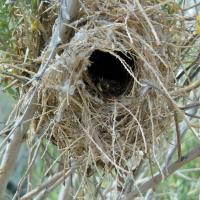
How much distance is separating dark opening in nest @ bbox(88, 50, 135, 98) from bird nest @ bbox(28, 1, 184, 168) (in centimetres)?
8

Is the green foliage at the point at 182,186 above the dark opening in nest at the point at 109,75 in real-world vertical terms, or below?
below

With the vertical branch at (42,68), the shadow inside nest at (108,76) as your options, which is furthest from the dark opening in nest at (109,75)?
the vertical branch at (42,68)

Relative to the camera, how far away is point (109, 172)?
1441 millimetres

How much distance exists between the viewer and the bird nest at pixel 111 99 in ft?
4.25

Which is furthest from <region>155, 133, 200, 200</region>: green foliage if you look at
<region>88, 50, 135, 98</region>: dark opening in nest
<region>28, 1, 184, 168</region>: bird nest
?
<region>28, 1, 184, 168</region>: bird nest

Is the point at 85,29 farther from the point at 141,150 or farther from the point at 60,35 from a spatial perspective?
the point at 141,150

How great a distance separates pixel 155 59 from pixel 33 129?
0.37 metres

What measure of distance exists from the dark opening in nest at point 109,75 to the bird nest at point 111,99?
3.2 inches

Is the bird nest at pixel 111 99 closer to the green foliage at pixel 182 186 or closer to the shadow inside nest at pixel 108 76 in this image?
the shadow inside nest at pixel 108 76

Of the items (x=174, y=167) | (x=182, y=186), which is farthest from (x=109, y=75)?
(x=182, y=186)

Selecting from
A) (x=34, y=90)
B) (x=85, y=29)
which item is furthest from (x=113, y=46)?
(x=34, y=90)

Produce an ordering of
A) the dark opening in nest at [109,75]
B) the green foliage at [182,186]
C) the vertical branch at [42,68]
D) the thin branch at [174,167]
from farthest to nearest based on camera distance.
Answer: the green foliage at [182,186] < the dark opening in nest at [109,75] < the thin branch at [174,167] < the vertical branch at [42,68]

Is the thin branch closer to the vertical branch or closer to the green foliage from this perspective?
the vertical branch

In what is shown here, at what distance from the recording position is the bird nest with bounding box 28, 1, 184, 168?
4.25 feet
